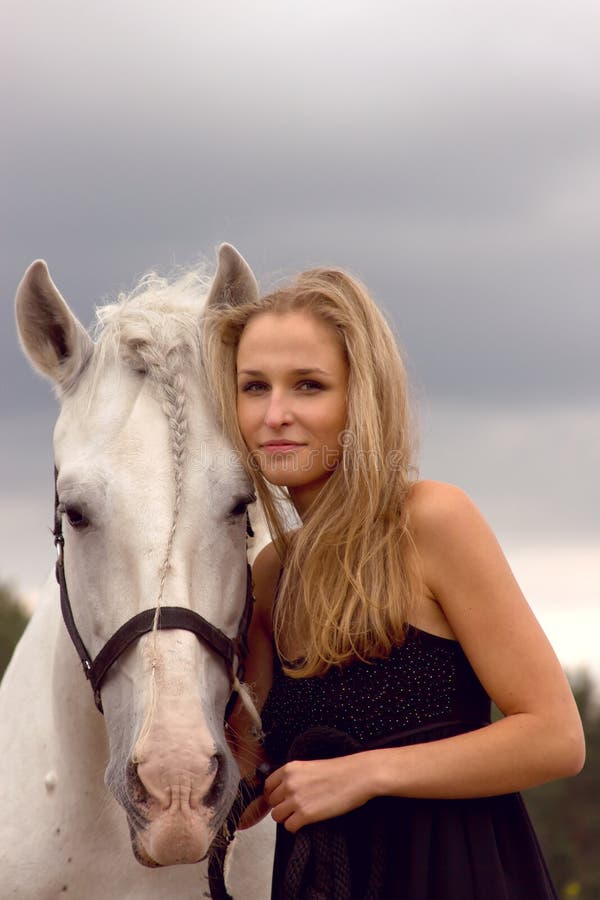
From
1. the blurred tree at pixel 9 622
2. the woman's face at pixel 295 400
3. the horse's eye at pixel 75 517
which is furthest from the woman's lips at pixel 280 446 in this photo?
the blurred tree at pixel 9 622

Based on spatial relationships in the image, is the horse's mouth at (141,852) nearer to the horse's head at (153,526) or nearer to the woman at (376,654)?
the horse's head at (153,526)

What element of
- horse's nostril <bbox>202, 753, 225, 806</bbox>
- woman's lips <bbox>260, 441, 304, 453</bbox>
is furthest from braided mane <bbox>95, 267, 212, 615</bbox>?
horse's nostril <bbox>202, 753, 225, 806</bbox>

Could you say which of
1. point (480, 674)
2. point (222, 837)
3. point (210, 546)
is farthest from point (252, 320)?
point (222, 837)

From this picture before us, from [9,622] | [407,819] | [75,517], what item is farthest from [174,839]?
[9,622]

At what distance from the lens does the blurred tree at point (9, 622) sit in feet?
37.4

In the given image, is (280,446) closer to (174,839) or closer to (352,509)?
(352,509)

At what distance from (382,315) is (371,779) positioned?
47.6 inches

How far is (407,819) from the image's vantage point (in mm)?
2906

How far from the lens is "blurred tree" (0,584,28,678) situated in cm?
1141

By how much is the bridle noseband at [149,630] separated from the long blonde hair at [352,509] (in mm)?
105

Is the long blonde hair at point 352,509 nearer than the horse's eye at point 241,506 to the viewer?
Yes

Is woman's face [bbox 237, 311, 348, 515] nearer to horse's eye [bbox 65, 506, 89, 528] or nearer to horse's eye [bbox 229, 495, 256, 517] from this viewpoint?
horse's eye [bbox 229, 495, 256, 517]

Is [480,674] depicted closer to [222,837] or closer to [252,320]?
[222,837]

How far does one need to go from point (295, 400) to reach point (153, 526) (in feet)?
1.63
